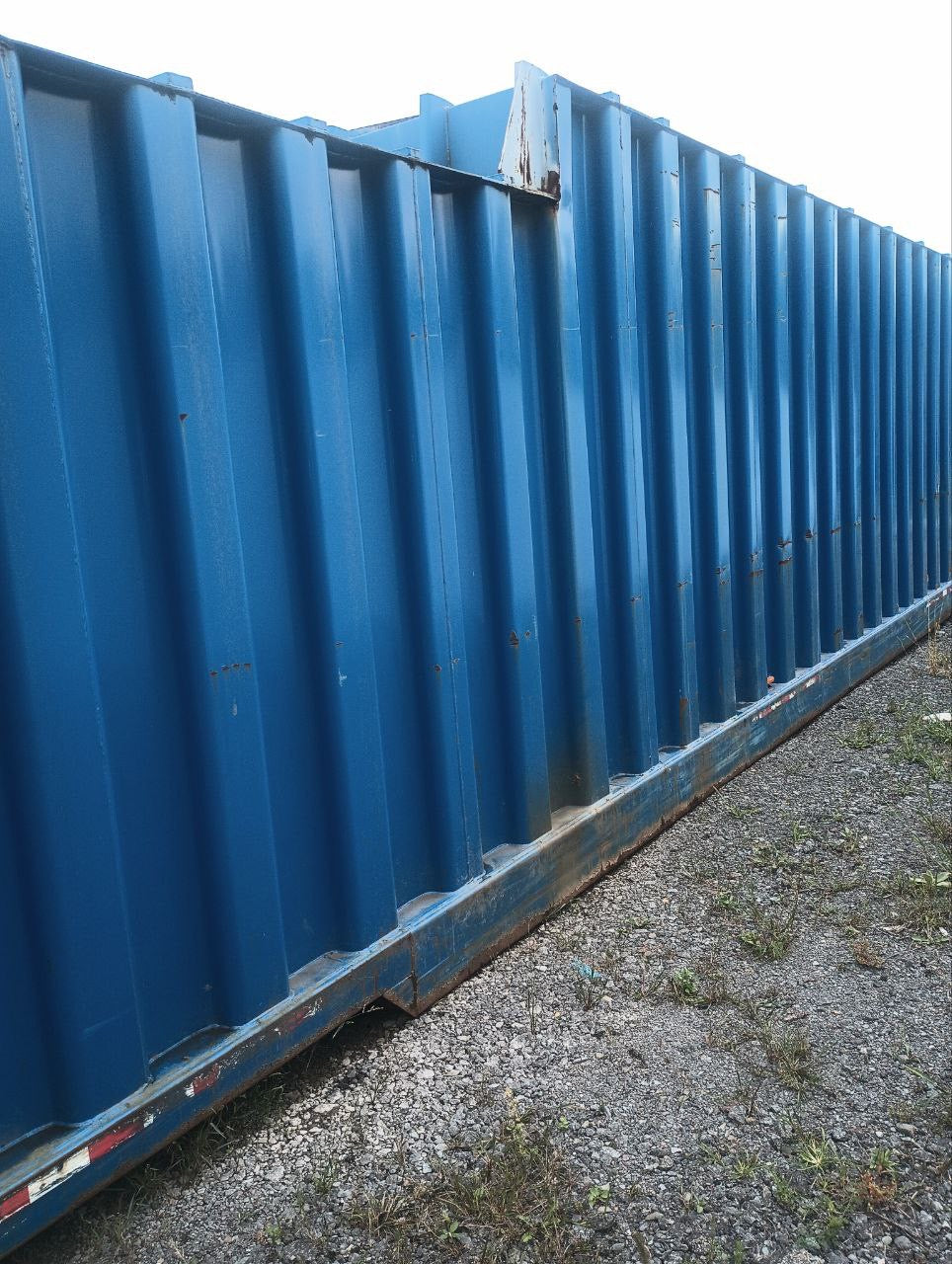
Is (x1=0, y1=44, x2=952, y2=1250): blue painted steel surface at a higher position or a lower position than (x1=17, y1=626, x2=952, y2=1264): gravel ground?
higher

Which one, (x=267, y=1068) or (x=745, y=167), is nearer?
(x=267, y=1068)

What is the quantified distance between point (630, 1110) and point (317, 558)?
5.54ft

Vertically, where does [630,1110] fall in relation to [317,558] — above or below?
below

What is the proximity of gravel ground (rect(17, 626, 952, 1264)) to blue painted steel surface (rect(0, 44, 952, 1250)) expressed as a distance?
186mm

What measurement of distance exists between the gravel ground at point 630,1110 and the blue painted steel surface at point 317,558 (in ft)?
0.61

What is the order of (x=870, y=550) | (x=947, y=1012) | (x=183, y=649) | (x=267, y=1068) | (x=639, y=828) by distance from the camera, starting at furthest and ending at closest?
(x=870, y=550), (x=639, y=828), (x=947, y=1012), (x=267, y=1068), (x=183, y=649)

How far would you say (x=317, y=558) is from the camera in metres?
2.79

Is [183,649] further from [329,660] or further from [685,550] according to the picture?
[685,550]

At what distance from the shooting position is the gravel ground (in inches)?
89.8

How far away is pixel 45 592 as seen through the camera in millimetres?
2137

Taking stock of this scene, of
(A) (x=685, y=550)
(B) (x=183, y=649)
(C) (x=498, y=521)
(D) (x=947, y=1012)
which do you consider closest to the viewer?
(B) (x=183, y=649)

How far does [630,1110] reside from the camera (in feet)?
8.85

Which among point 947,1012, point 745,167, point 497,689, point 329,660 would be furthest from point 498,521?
point 745,167

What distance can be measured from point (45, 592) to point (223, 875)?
0.85 meters
